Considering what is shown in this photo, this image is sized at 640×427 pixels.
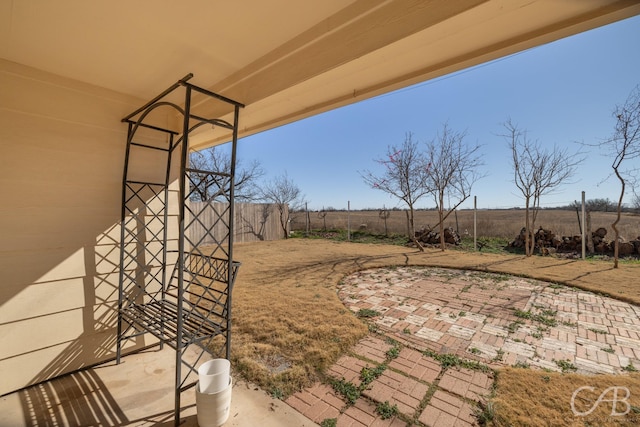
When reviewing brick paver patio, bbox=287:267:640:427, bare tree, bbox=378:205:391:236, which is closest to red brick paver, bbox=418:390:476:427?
brick paver patio, bbox=287:267:640:427

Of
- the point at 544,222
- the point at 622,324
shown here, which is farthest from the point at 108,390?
the point at 544,222

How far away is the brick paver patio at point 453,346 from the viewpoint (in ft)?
5.24

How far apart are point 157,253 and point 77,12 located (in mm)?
1892

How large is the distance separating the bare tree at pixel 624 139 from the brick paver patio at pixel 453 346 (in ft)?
9.67

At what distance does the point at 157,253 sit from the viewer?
244cm

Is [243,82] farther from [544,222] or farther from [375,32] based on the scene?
[544,222]

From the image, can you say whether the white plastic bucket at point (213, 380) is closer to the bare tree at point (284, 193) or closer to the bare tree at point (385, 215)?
Result: the bare tree at point (385, 215)

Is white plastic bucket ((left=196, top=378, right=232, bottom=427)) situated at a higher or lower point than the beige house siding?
lower

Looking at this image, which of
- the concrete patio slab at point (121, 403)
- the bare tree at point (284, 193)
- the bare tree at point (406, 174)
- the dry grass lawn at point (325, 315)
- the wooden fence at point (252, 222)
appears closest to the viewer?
the concrete patio slab at point (121, 403)

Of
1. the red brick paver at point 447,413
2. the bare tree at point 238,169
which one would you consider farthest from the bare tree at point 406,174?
the bare tree at point 238,169

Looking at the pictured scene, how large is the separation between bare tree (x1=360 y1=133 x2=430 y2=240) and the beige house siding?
6945 mm

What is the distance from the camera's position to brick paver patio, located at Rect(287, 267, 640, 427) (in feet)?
5.24

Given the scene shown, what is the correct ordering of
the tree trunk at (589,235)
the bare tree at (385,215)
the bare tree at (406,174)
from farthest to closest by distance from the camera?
the bare tree at (385,215) → the bare tree at (406,174) → the tree trunk at (589,235)

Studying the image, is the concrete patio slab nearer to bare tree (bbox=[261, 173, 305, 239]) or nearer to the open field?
the open field
